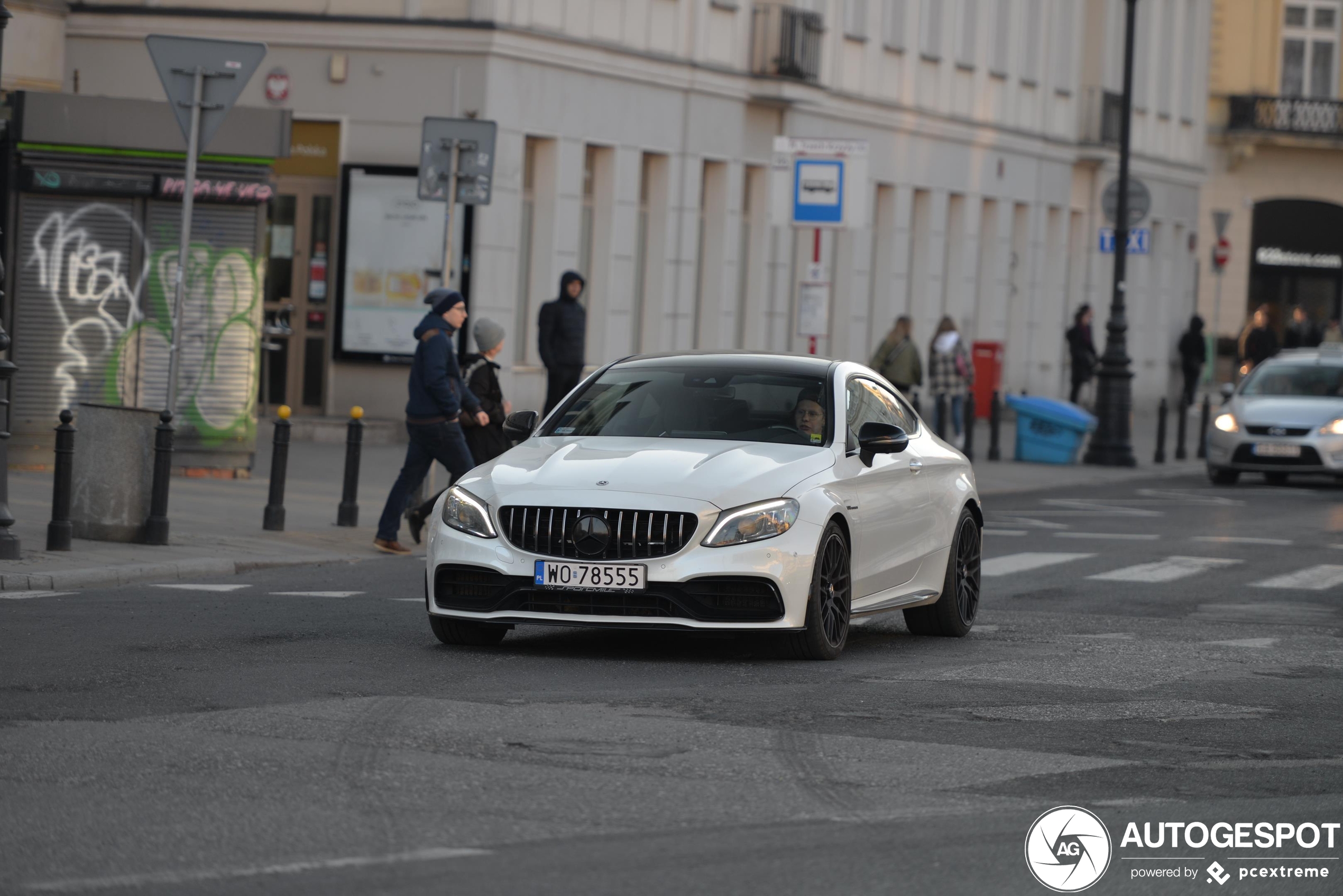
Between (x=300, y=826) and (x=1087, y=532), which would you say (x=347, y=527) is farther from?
(x=300, y=826)

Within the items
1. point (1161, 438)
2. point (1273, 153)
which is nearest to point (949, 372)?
point (1161, 438)

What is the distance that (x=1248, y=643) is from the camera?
41.2 ft

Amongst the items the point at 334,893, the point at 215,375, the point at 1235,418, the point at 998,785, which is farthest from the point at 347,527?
the point at 1235,418

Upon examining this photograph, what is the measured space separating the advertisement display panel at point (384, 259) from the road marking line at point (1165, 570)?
12.3m

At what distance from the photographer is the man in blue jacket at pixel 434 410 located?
52.9ft

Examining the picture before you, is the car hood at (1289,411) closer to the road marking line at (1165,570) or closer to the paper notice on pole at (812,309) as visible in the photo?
the paper notice on pole at (812,309)

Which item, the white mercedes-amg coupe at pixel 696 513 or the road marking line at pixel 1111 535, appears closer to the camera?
the white mercedes-amg coupe at pixel 696 513

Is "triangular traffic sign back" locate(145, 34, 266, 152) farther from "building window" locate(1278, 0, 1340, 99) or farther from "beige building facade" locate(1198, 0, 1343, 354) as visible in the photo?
"building window" locate(1278, 0, 1340, 99)

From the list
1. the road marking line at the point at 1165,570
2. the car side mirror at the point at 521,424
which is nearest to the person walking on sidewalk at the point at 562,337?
the road marking line at the point at 1165,570

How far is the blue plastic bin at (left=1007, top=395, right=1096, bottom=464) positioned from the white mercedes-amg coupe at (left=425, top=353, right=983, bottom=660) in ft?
64.0

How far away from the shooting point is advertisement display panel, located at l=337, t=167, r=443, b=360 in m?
28.5

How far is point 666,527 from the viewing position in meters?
10.5

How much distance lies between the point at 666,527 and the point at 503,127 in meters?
19.2

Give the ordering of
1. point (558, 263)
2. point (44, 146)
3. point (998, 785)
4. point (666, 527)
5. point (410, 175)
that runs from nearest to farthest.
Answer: point (998, 785) < point (666, 527) < point (44, 146) < point (410, 175) < point (558, 263)
